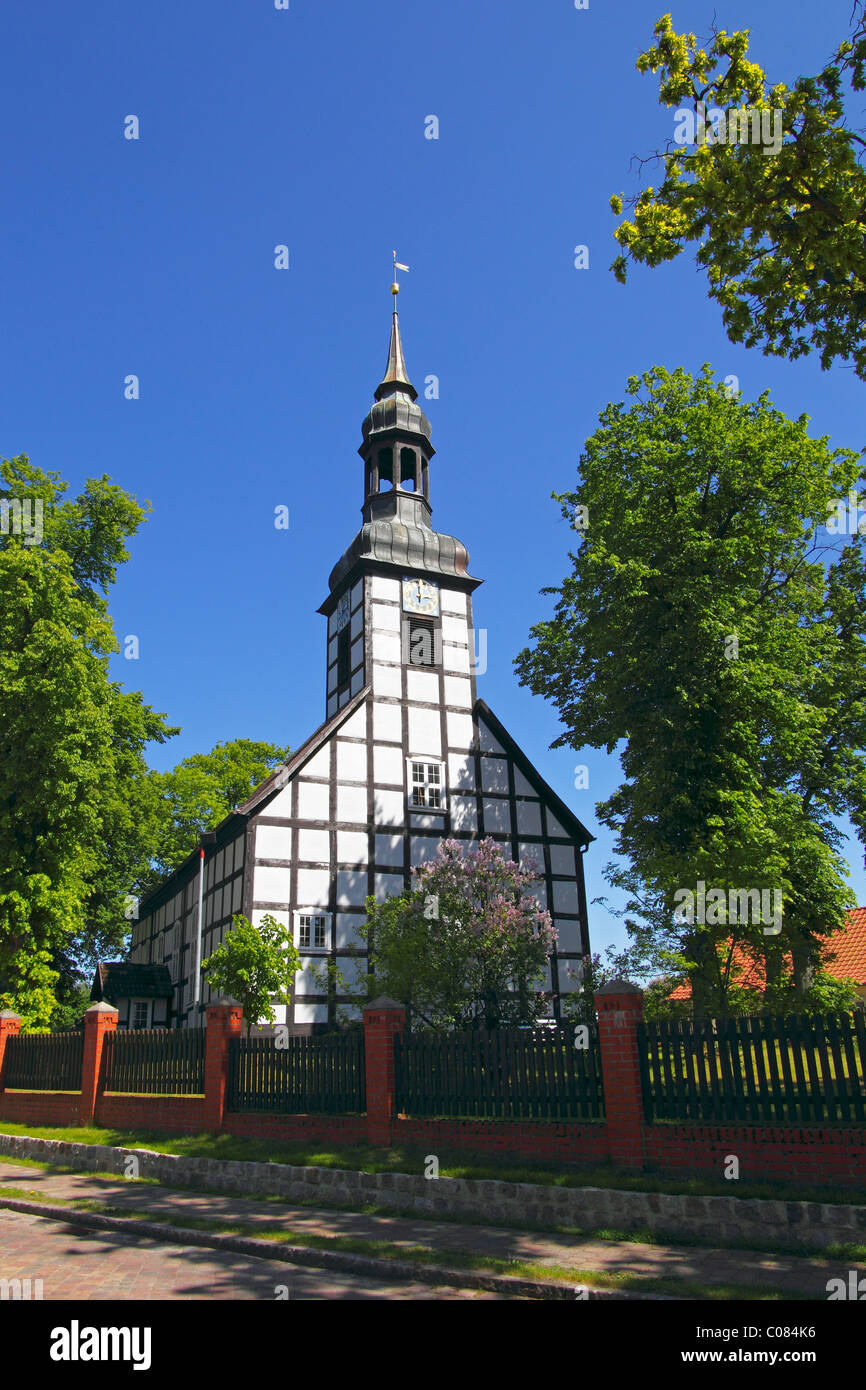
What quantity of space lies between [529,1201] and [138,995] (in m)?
23.3

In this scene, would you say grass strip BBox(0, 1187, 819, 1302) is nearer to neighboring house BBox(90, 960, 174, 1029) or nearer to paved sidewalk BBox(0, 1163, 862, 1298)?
paved sidewalk BBox(0, 1163, 862, 1298)

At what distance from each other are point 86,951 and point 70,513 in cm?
1624

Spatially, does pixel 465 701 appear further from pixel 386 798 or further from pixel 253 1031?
pixel 253 1031

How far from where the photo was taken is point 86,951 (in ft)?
112

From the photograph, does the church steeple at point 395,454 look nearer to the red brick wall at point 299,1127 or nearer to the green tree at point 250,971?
the green tree at point 250,971

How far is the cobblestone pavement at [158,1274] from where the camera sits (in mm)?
7168

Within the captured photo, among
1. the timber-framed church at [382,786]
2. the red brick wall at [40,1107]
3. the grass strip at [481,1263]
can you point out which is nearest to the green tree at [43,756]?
the red brick wall at [40,1107]

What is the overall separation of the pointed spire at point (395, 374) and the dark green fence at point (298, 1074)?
938 inches

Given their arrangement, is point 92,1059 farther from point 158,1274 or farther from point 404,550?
point 404,550

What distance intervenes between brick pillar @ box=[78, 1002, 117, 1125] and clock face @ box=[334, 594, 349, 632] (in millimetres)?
14191

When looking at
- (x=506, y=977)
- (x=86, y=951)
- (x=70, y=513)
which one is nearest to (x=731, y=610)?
(x=506, y=977)

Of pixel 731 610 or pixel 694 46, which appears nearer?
pixel 694 46

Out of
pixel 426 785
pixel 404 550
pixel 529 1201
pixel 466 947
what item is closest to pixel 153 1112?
pixel 466 947

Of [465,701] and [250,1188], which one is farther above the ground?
[465,701]
